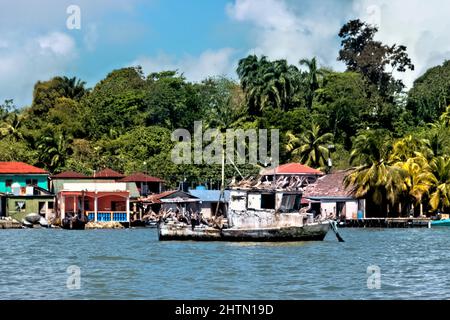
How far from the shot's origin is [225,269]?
138 feet

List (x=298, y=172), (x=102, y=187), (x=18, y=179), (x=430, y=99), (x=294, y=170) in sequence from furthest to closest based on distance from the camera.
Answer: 1. (x=430, y=99)
2. (x=18, y=179)
3. (x=294, y=170)
4. (x=298, y=172)
5. (x=102, y=187)

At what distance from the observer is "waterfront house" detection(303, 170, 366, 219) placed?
3514 inches

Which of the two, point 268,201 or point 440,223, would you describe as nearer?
point 268,201

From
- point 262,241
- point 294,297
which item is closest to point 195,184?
point 262,241

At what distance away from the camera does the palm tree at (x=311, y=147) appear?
102m

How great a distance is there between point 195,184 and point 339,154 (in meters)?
15.2

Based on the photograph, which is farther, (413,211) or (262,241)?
(413,211)

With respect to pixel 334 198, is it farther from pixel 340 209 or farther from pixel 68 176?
pixel 68 176

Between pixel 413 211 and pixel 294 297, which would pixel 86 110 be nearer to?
pixel 413 211

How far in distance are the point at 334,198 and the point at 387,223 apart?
800cm

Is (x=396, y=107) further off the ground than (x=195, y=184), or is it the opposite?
(x=396, y=107)

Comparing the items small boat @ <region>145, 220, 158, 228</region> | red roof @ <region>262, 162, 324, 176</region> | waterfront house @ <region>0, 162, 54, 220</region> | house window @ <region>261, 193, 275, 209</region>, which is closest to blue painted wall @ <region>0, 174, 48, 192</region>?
waterfront house @ <region>0, 162, 54, 220</region>

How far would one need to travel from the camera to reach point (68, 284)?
3625cm

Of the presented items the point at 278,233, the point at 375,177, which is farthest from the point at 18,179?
the point at 278,233
